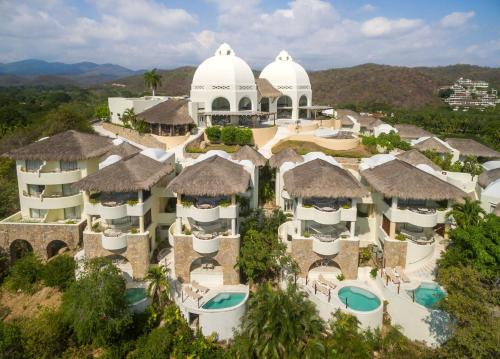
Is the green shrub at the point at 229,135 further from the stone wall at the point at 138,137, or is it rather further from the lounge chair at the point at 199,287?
the lounge chair at the point at 199,287

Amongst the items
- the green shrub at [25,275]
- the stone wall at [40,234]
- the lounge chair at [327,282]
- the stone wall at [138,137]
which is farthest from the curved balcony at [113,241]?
the stone wall at [138,137]

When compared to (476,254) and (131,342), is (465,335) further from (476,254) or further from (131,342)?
(131,342)

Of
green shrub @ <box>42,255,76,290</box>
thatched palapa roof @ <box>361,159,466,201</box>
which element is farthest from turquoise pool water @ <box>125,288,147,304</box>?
thatched palapa roof @ <box>361,159,466,201</box>

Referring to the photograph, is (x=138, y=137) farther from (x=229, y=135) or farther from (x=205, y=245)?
(x=205, y=245)

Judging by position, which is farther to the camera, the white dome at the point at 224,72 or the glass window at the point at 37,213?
the white dome at the point at 224,72

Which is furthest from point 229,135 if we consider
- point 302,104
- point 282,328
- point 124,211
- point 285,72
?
point 282,328

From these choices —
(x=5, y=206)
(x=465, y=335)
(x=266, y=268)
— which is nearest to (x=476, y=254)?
(x=465, y=335)

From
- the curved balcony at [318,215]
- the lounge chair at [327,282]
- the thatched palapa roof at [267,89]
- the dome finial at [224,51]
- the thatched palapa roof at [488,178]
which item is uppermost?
the dome finial at [224,51]
